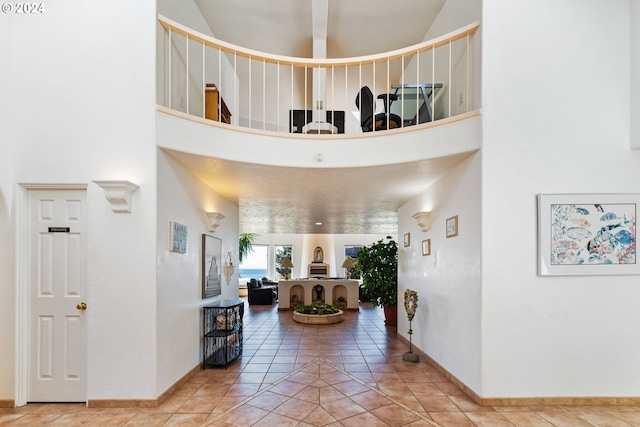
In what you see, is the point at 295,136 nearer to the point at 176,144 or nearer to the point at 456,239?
the point at 176,144

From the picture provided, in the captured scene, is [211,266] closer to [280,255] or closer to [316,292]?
[316,292]

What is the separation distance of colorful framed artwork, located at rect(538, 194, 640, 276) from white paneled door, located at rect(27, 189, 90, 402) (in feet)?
14.1

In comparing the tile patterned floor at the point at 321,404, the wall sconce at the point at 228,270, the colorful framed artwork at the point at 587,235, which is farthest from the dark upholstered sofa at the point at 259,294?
the colorful framed artwork at the point at 587,235

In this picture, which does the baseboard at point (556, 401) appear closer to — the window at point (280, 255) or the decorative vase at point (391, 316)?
the decorative vase at point (391, 316)

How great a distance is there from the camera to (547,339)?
3.43 m

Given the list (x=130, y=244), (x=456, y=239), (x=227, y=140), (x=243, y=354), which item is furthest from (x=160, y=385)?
(x=456, y=239)

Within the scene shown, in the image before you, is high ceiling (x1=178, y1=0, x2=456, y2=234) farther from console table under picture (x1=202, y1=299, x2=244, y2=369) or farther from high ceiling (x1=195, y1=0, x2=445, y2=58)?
console table under picture (x1=202, y1=299, x2=244, y2=369)

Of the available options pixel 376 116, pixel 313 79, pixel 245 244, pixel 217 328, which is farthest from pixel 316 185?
pixel 245 244

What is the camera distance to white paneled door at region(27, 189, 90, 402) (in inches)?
137

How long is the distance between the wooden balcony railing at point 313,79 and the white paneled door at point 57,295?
1402 millimetres

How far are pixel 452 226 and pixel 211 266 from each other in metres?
3.11

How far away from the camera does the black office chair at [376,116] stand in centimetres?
446

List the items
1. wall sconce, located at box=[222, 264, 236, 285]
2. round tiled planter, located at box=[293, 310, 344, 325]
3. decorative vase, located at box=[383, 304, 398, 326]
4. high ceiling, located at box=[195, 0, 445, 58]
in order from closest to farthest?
1. high ceiling, located at box=[195, 0, 445, 58]
2. wall sconce, located at box=[222, 264, 236, 285]
3. decorative vase, located at box=[383, 304, 398, 326]
4. round tiled planter, located at box=[293, 310, 344, 325]

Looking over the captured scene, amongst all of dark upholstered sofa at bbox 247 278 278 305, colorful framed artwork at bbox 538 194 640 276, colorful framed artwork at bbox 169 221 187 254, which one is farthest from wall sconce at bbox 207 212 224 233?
dark upholstered sofa at bbox 247 278 278 305
